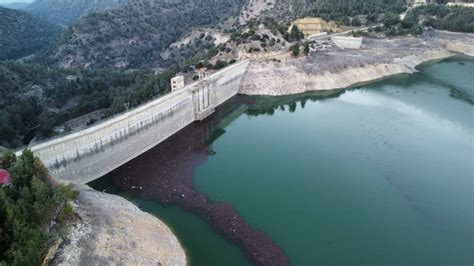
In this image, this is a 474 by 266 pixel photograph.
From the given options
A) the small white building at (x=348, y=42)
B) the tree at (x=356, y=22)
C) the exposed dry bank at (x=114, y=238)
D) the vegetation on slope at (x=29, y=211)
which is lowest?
the exposed dry bank at (x=114, y=238)

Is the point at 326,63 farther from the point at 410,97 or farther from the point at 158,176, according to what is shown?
the point at 158,176

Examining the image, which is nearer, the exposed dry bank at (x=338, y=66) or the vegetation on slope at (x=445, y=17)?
the exposed dry bank at (x=338, y=66)

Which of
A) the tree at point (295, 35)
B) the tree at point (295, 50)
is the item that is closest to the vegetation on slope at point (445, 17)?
the tree at point (295, 35)

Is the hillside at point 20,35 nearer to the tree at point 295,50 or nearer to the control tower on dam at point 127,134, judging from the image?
the control tower on dam at point 127,134

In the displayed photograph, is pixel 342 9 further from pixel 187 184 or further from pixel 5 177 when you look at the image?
pixel 5 177

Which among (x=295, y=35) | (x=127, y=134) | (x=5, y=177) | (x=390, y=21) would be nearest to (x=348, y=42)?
(x=295, y=35)
